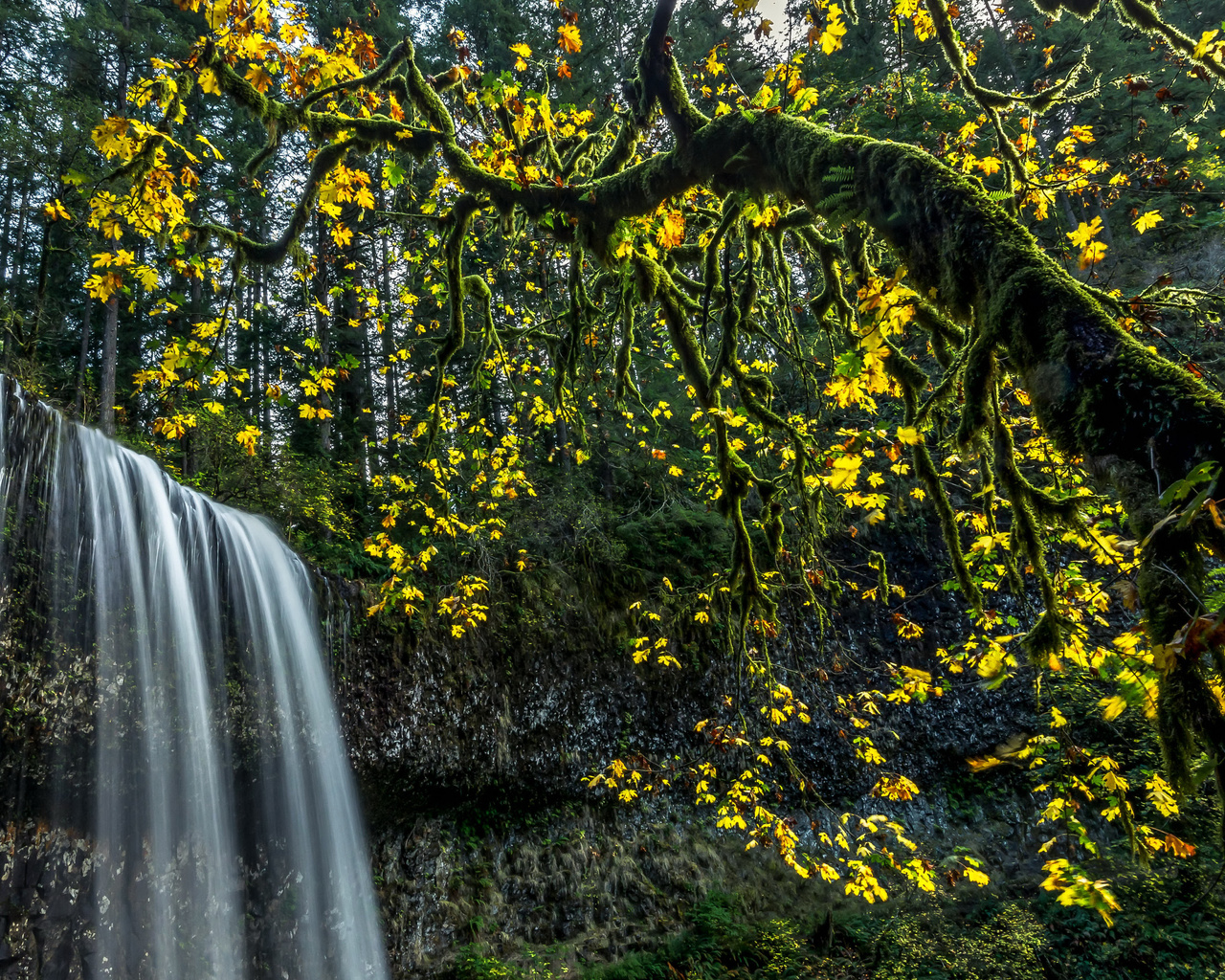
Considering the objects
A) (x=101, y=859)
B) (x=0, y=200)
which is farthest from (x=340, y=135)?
(x=0, y=200)

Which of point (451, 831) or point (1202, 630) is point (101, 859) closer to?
point (451, 831)

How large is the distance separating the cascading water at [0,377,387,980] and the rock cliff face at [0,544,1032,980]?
0.28 meters

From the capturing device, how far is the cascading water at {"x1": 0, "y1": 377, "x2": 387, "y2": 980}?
5.00 m

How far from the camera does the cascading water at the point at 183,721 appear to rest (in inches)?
197

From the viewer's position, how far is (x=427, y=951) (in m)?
6.41

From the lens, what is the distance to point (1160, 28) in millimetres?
2105

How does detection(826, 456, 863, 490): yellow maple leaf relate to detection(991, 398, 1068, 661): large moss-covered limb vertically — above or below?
above

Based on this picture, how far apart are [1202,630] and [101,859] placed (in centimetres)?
712

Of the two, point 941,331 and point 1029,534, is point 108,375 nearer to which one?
point 941,331

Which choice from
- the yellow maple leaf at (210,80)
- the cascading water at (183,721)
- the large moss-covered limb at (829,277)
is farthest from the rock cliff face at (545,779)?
the yellow maple leaf at (210,80)

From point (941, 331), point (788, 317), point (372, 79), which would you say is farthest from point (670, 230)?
point (372, 79)

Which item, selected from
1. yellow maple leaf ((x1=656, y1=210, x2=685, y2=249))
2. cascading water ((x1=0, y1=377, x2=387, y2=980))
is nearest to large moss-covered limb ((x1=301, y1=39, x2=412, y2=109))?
yellow maple leaf ((x1=656, y1=210, x2=685, y2=249))

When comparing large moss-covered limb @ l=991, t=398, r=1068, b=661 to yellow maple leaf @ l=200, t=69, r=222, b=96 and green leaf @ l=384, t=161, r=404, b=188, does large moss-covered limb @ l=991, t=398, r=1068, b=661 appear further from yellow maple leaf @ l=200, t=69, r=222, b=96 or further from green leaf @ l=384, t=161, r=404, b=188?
yellow maple leaf @ l=200, t=69, r=222, b=96

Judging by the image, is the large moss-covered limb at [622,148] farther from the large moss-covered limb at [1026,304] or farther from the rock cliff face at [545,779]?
the rock cliff face at [545,779]
